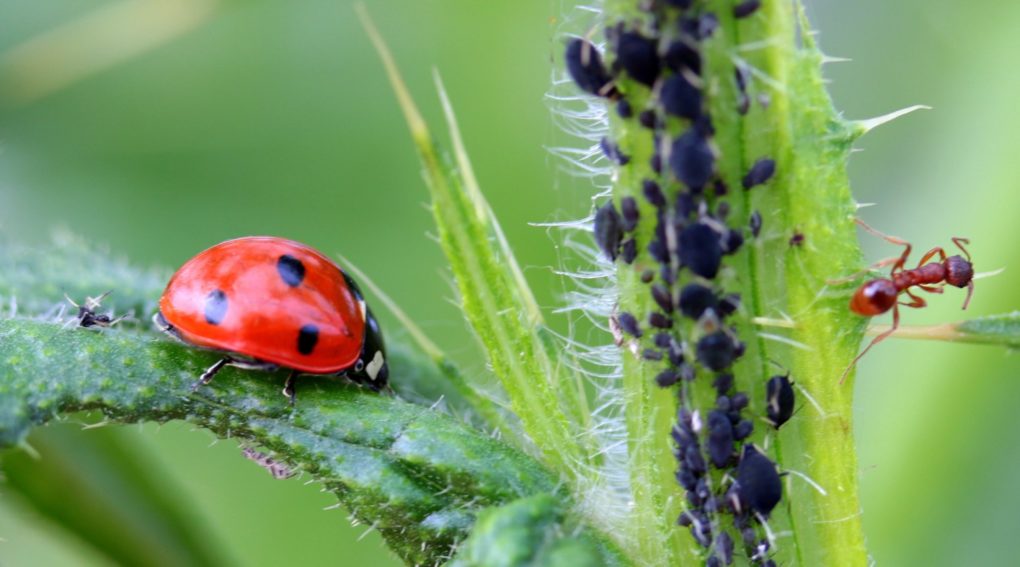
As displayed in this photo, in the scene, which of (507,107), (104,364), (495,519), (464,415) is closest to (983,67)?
(507,107)

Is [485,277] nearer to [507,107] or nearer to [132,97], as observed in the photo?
[507,107]

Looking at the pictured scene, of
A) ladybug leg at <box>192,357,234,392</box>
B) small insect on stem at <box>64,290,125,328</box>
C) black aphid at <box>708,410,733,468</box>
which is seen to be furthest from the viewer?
small insect on stem at <box>64,290,125,328</box>

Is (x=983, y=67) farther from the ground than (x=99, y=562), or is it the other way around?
(x=983, y=67)

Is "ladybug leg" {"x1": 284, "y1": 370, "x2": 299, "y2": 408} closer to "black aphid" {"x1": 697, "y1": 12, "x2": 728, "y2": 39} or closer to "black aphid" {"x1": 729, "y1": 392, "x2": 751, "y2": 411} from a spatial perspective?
"black aphid" {"x1": 729, "y1": 392, "x2": 751, "y2": 411}

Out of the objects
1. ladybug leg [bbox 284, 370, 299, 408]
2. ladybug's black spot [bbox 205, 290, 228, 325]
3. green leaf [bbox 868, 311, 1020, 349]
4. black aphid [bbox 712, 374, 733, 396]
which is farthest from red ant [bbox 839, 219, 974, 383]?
ladybug's black spot [bbox 205, 290, 228, 325]

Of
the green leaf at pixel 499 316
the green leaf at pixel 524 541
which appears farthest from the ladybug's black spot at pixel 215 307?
the green leaf at pixel 524 541

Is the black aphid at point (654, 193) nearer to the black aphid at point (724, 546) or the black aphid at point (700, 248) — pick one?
the black aphid at point (700, 248)

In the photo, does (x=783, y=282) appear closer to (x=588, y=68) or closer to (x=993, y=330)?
(x=993, y=330)
